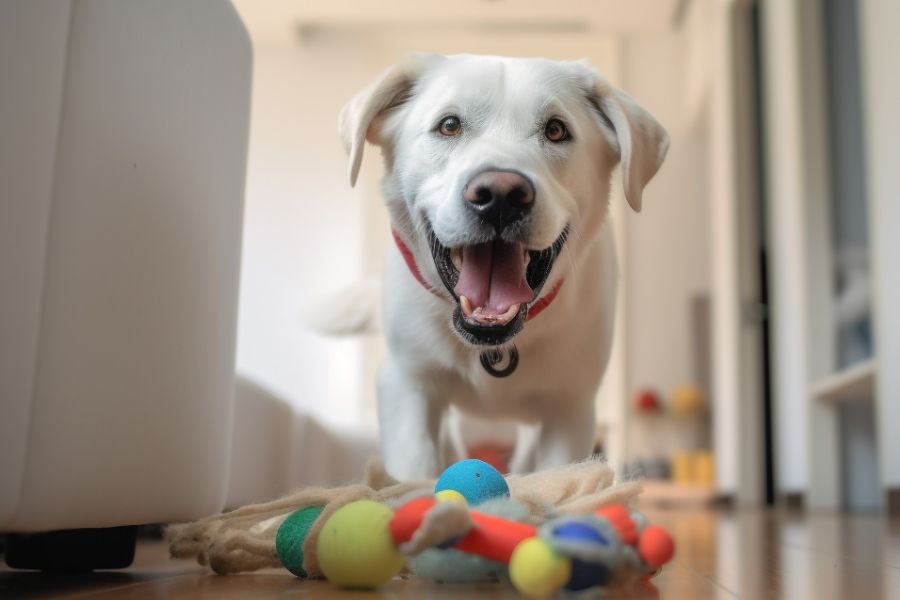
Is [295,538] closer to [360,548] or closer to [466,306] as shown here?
[360,548]

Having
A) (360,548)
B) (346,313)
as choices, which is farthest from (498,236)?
(346,313)

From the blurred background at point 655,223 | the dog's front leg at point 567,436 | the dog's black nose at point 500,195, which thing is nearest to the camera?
the dog's black nose at point 500,195

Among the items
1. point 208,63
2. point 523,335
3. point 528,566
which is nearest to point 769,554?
point 523,335

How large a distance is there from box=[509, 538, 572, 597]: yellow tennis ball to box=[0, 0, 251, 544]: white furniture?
1.73 feet

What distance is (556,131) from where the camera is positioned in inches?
66.8

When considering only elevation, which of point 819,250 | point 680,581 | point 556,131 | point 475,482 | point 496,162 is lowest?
point 680,581

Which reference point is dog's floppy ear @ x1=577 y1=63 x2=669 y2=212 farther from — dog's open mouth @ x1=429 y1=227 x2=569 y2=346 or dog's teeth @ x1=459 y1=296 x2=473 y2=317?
dog's teeth @ x1=459 y1=296 x2=473 y2=317

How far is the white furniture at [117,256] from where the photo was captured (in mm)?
1012

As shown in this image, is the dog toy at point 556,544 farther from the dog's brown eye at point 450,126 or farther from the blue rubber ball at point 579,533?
the dog's brown eye at point 450,126

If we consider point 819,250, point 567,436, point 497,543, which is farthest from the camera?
point 819,250

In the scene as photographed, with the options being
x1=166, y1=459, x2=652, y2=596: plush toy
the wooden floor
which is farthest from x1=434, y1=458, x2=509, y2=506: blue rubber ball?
the wooden floor

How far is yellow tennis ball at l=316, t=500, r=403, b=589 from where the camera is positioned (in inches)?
41.7

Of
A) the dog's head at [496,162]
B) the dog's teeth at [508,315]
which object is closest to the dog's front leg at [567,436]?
the dog's head at [496,162]

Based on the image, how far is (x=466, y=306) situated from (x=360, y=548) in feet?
1.97
